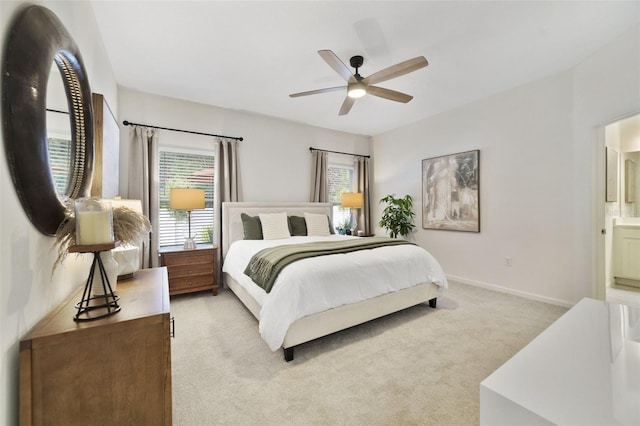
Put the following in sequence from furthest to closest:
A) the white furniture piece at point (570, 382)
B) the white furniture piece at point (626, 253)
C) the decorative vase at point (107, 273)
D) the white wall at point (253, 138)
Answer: the white furniture piece at point (626, 253) < the white wall at point (253, 138) < the decorative vase at point (107, 273) < the white furniture piece at point (570, 382)

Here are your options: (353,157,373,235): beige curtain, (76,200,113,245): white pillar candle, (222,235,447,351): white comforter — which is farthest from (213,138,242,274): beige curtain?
(76,200,113,245): white pillar candle

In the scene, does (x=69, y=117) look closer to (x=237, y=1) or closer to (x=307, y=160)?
(x=237, y=1)

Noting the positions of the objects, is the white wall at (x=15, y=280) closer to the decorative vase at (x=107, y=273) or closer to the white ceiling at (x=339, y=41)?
the decorative vase at (x=107, y=273)

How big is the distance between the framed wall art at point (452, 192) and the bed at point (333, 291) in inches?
61.5

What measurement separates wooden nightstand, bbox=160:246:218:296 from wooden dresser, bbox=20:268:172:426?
2393mm

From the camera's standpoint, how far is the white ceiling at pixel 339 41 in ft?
7.06

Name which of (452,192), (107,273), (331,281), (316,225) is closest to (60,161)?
(107,273)

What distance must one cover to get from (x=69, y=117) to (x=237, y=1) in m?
1.52

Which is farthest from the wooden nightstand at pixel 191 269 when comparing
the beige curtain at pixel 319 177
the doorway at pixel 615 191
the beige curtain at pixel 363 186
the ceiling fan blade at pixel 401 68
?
the doorway at pixel 615 191

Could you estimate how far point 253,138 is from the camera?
4.45m

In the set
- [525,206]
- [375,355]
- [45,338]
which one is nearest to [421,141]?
[525,206]

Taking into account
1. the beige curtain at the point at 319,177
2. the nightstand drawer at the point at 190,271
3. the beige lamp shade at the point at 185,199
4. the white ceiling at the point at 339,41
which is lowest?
the nightstand drawer at the point at 190,271

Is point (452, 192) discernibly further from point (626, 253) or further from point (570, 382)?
point (570, 382)

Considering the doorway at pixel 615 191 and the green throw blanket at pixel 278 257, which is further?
the doorway at pixel 615 191
